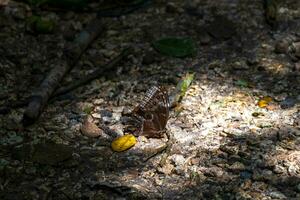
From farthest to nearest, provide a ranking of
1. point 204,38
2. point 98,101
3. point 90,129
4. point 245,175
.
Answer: point 204,38 → point 98,101 → point 90,129 → point 245,175

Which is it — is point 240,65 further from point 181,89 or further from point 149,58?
point 149,58

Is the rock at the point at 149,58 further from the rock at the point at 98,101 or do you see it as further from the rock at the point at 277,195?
the rock at the point at 277,195

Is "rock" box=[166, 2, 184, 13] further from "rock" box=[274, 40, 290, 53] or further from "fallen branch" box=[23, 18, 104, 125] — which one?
"rock" box=[274, 40, 290, 53]

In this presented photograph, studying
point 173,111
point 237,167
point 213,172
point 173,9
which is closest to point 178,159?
point 213,172

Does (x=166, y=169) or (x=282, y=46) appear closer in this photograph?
(x=166, y=169)

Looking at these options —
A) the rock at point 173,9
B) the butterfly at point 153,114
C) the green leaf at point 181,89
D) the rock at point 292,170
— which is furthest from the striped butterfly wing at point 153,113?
the rock at point 173,9

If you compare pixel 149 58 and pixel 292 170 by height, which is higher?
pixel 149 58
